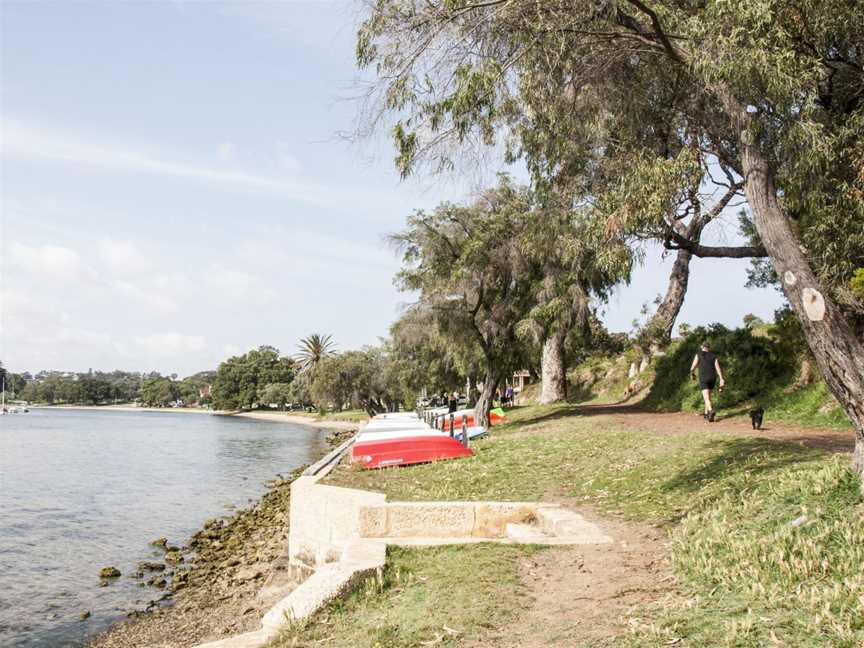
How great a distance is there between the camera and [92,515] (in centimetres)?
2106

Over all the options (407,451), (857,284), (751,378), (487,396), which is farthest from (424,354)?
(857,284)

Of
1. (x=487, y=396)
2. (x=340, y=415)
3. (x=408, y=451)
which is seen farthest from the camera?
(x=340, y=415)

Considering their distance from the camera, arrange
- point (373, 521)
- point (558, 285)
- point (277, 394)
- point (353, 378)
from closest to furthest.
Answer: point (373, 521)
point (558, 285)
point (353, 378)
point (277, 394)

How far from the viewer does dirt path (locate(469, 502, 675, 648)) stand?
446 cm

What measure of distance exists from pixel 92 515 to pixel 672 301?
20057 mm

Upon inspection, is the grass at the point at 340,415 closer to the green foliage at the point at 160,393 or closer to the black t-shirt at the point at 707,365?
the black t-shirt at the point at 707,365

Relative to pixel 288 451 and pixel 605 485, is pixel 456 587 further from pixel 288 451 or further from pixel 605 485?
pixel 288 451

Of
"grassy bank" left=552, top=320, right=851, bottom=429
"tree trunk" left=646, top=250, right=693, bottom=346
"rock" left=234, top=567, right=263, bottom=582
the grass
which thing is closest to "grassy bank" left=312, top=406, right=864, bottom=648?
"rock" left=234, top=567, right=263, bottom=582

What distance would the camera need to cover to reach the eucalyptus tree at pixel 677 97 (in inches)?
274

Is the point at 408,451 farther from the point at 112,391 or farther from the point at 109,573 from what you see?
the point at 112,391

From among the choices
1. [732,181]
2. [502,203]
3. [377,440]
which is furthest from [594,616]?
[502,203]

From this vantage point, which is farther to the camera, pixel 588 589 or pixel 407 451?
pixel 407 451

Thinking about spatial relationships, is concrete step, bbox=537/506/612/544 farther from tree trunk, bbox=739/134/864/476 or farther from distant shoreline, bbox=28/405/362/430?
distant shoreline, bbox=28/405/362/430

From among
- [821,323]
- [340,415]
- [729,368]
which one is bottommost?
[340,415]
